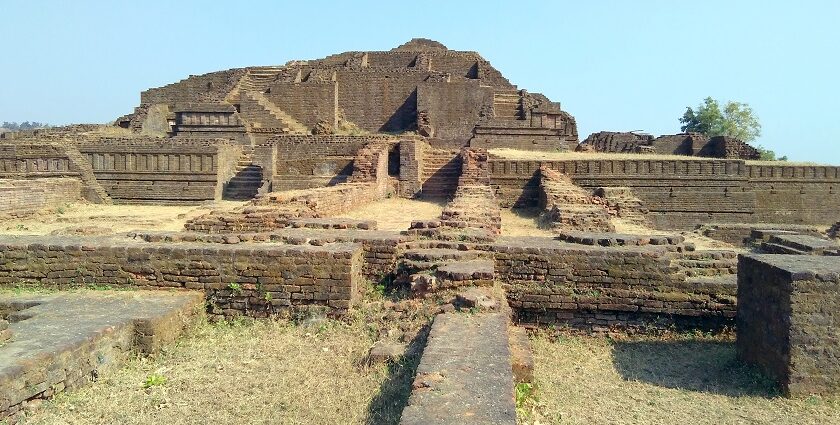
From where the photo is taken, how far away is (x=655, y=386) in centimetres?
449

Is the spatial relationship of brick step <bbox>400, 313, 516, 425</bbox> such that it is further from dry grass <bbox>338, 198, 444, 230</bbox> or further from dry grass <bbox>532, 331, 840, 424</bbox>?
dry grass <bbox>338, 198, 444, 230</bbox>

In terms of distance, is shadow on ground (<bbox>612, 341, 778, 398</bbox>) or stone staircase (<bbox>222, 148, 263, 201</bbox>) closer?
shadow on ground (<bbox>612, 341, 778, 398</bbox>)

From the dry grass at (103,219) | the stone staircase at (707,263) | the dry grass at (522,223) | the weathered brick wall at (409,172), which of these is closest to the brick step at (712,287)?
the stone staircase at (707,263)

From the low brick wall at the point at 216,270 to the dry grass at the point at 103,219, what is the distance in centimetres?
302

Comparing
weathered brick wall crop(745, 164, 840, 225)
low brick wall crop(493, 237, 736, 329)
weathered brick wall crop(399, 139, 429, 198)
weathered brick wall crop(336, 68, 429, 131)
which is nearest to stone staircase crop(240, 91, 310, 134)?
weathered brick wall crop(336, 68, 429, 131)

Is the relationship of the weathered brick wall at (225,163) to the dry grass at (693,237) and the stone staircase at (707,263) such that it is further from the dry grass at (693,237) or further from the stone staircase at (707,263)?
the stone staircase at (707,263)

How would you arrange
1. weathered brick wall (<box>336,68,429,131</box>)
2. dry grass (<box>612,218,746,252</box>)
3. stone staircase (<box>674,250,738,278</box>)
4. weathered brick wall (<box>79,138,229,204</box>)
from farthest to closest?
weathered brick wall (<box>336,68,429,131</box>), weathered brick wall (<box>79,138,229,204</box>), dry grass (<box>612,218,746,252</box>), stone staircase (<box>674,250,738,278</box>)

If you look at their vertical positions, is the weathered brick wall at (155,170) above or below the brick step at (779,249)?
above

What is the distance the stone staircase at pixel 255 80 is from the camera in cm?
2222

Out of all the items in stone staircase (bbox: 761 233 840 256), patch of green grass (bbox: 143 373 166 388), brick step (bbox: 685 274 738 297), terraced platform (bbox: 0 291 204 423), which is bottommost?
patch of green grass (bbox: 143 373 166 388)

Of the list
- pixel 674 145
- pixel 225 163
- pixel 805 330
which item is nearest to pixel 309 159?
pixel 225 163

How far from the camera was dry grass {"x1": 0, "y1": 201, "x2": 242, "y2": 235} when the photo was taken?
9.95 meters

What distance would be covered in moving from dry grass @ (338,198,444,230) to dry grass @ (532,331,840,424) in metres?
4.36

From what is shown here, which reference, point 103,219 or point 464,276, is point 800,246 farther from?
point 103,219
